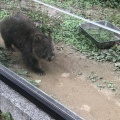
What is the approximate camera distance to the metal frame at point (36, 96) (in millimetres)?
2852

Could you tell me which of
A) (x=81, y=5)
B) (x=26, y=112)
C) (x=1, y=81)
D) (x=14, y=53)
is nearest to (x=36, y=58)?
(x=14, y=53)

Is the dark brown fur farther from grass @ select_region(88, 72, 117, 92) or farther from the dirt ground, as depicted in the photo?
grass @ select_region(88, 72, 117, 92)

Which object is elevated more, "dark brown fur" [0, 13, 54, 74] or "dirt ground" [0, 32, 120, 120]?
"dark brown fur" [0, 13, 54, 74]

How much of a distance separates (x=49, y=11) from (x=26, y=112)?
81.1 inches

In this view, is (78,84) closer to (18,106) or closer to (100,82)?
(100,82)

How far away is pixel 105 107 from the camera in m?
3.35

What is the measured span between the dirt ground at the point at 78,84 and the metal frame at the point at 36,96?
21 centimetres

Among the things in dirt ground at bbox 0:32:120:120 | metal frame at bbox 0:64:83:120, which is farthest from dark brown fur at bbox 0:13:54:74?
metal frame at bbox 0:64:83:120

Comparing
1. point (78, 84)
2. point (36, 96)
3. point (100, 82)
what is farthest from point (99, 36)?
point (36, 96)

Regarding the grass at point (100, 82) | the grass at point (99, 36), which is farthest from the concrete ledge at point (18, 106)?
the grass at point (99, 36)

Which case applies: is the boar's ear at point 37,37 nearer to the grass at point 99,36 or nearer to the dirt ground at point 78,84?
the dirt ground at point 78,84

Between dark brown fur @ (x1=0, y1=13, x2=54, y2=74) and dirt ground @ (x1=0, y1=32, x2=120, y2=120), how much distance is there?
0.36 ft

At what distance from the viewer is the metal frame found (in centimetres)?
285

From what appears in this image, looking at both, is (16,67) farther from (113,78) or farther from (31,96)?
(113,78)
